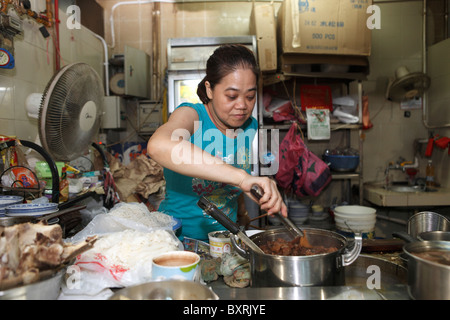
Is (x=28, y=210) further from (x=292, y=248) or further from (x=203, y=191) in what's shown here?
(x=292, y=248)

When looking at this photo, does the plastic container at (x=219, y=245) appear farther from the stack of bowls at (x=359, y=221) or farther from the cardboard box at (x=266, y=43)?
the cardboard box at (x=266, y=43)

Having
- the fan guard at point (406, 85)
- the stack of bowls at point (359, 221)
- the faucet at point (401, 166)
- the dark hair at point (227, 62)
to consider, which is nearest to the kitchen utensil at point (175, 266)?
the dark hair at point (227, 62)

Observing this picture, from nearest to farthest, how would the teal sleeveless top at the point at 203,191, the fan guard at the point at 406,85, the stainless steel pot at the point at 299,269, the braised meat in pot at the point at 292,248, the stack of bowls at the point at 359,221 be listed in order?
1. the stainless steel pot at the point at 299,269
2. the braised meat in pot at the point at 292,248
3. the teal sleeveless top at the point at 203,191
4. the stack of bowls at the point at 359,221
5. the fan guard at the point at 406,85

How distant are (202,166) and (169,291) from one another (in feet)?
1.57

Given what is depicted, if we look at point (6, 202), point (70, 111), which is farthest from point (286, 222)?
point (70, 111)

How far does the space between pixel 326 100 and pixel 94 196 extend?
297 cm

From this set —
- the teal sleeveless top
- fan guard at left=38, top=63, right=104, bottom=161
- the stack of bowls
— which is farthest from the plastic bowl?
fan guard at left=38, top=63, right=104, bottom=161

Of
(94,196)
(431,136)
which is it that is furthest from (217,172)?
(431,136)

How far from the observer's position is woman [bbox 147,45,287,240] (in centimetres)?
118

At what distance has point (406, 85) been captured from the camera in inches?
155

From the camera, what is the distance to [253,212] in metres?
3.63

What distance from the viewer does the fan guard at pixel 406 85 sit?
3607 millimetres
